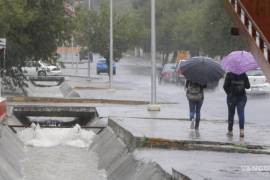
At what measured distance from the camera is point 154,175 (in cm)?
A: 1336

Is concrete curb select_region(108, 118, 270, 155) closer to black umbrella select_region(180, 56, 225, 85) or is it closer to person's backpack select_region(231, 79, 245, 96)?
person's backpack select_region(231, 79, 245, 96)

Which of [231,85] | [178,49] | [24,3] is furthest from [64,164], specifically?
[178,49]


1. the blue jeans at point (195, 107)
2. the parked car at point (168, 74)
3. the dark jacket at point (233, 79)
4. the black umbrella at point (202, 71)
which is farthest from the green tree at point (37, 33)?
the parked car at point (168, 74)

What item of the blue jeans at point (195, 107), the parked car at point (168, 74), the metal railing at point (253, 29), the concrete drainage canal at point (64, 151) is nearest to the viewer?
the metal railing at point (253, 29)

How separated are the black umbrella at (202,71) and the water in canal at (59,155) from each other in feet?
9.80

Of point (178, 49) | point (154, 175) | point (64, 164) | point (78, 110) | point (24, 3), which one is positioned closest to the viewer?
point (154, 175)

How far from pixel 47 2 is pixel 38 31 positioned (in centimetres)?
146

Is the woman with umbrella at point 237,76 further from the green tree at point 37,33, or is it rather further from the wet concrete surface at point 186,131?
the green tree at point 37,33

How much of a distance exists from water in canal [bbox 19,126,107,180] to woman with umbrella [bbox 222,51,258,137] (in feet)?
11.0

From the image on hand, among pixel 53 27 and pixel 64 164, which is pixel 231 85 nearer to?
pixel 64 164

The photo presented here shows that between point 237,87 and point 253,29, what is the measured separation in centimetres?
854

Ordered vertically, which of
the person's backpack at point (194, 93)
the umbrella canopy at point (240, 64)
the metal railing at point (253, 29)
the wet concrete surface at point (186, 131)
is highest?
the metal railing at point (253, 29)

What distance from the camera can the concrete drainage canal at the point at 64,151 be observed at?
668 inches

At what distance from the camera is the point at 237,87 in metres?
17.2
